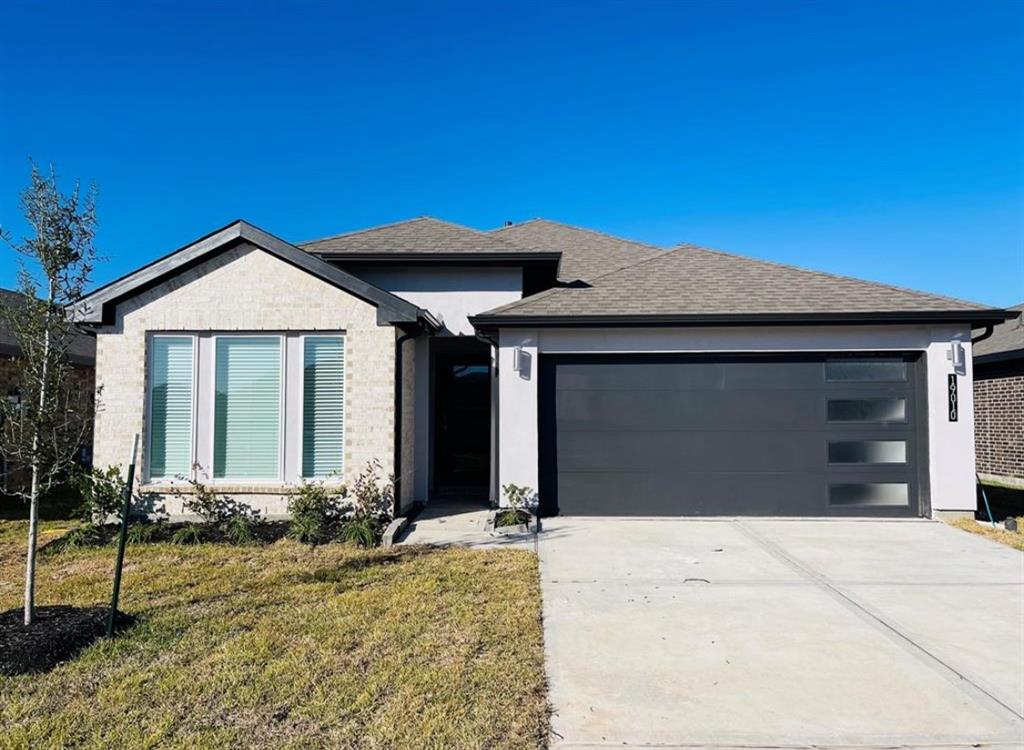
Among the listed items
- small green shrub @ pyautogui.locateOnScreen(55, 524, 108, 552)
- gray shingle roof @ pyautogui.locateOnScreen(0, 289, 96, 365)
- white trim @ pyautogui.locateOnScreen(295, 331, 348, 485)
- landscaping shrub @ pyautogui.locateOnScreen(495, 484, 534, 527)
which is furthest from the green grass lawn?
gray shingle roof @ pyautogui.locateOnScreen(0, 289, 96, 365)

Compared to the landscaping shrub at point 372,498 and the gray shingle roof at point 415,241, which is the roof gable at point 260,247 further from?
the landscaping shrub at point 372,498

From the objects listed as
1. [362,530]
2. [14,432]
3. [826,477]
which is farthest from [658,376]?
[14,432]

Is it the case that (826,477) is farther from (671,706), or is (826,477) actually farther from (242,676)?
(242,676)

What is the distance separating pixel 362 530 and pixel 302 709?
4.03 meters

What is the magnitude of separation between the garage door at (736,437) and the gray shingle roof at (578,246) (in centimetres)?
346

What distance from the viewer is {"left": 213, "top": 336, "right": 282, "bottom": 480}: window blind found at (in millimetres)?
8305

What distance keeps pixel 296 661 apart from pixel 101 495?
562 centimetres

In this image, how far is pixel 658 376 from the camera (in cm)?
917

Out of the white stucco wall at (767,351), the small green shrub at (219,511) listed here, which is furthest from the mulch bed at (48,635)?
the white stucco wall at (767,351)


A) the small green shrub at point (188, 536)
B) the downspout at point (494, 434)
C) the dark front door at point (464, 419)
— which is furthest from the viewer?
the dark front door at point (464, 419)

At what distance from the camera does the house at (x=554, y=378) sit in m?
8.31

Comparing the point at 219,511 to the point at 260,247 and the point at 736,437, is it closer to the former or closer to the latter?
the point at 260,247

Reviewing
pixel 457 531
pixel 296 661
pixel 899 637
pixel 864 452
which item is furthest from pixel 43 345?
pixel 864 452

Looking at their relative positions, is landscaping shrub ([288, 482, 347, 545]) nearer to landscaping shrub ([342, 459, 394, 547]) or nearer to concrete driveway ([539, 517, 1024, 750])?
landscaping shrub ([342, 459, 394, 547])
